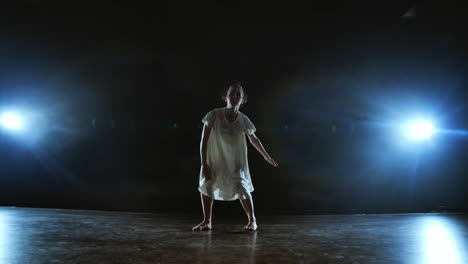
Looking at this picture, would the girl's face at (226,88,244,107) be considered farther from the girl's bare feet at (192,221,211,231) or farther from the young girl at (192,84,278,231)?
the girl's bare feet at (192,221,211,231)

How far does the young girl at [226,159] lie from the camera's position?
9.16 feet

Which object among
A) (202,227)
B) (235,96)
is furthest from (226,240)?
(235,96)

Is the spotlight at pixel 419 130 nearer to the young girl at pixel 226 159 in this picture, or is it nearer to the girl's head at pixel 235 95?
the young girl at pixel 226 159

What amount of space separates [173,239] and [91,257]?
62 centimetres

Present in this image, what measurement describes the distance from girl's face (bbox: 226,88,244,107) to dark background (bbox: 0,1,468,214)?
1354 millimetres

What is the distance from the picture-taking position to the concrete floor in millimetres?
1824

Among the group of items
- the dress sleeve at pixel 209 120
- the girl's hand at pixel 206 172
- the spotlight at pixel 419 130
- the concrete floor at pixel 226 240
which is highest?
the spotlight at pixel 419 130

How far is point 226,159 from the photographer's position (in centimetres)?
283

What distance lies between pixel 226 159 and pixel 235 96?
46cm

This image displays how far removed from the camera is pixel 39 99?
14.2ft

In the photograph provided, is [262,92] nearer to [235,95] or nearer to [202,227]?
[235,95]

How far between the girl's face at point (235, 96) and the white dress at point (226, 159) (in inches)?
4.4

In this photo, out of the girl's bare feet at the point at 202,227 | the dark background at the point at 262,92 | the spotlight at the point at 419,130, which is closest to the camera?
the girl's bare feet at the point at 202,227

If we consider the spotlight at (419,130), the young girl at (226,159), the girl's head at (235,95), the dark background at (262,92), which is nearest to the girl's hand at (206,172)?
the young girl at (226,159)
